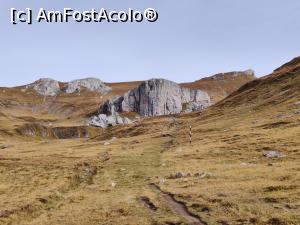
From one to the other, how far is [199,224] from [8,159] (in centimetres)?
7628

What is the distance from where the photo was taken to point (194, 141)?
313 feet

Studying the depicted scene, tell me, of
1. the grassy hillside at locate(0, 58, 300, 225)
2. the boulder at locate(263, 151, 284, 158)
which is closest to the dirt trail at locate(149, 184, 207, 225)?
the grassy hillside at locate(0, 58, 300, 225)

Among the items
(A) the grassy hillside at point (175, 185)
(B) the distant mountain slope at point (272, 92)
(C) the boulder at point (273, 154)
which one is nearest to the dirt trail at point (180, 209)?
(A) the grassy hillside at point (175, 185)

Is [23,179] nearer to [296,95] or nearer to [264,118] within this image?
[264,118]

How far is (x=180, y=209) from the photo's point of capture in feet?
110

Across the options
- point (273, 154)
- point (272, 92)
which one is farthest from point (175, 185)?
point (272, 92)

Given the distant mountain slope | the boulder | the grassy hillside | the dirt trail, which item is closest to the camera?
the dirt trail

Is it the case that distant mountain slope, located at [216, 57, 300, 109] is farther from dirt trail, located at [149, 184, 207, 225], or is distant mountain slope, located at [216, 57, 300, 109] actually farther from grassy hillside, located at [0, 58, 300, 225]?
dirt trail, located at [149, 184, 207, 225]

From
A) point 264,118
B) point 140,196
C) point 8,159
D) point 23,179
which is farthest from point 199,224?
point 264,118

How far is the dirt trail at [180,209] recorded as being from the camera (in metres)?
29.0

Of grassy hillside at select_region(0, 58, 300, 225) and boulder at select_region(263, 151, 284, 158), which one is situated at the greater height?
boulder at select_region(263, 151, 284, 158)

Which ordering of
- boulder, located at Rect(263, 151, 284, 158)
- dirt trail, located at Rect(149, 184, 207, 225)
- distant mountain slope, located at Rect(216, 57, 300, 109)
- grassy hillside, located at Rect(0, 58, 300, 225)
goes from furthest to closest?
distant mountain slope, located at Rect(216, 57, 300, 109) < boulder, located at Rect(263, 151, 284, 158) < grassy hillside, located at Rect(0, 58, 300, 225) < dirt trail, located at Rect(149, 184, 207, 225)

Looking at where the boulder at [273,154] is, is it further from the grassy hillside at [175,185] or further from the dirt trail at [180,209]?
the dirt trail at [180,209]

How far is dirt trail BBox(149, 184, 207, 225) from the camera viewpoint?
29.0m
